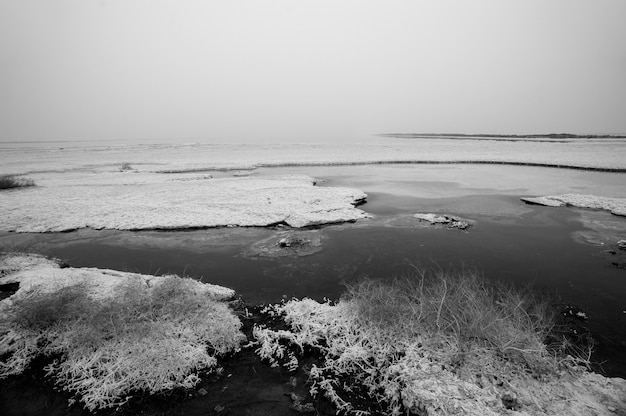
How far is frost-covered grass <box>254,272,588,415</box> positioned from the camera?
4.14 m

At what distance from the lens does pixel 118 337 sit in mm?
5078

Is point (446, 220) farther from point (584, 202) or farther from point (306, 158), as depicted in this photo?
point (306, 158)

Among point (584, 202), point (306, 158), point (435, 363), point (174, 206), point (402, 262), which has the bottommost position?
point (402, 262)

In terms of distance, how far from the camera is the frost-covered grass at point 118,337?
458 centimetres

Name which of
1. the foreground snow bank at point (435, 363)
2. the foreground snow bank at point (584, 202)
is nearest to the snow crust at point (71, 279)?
the foreground snow bank at point (435, 363)

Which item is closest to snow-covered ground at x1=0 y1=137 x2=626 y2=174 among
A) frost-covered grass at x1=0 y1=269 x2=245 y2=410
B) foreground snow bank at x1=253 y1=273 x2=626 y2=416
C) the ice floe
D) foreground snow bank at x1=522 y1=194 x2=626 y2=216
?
foreground snow bank at x1=522 y1=194 x2=626 y2=216

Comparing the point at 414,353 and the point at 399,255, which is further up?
the point at 414,353

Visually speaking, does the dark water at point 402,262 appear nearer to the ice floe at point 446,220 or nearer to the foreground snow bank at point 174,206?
the ice floe at point 446,220

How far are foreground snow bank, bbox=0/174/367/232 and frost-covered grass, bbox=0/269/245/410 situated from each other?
7.03m

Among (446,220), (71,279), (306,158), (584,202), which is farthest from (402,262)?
(306,158)

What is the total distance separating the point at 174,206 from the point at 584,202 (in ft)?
67.7

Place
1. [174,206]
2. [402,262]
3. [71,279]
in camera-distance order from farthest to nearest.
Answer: [174,206], [402,262], [71,279]

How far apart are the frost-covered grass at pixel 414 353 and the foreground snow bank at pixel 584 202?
1319 centimetres

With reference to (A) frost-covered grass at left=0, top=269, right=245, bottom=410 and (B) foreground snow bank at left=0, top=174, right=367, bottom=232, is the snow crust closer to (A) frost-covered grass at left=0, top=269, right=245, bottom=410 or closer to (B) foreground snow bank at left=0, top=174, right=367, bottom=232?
(A) frost-covered grass at left=0, top=269, right=245, bottom=410
